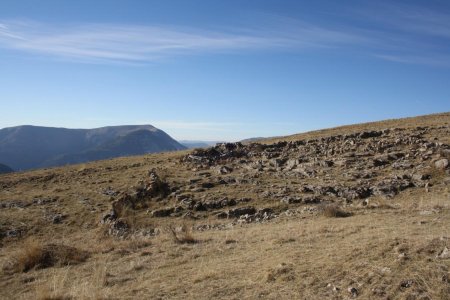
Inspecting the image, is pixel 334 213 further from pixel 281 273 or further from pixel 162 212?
pixel 162 212

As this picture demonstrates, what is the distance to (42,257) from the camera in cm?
1187

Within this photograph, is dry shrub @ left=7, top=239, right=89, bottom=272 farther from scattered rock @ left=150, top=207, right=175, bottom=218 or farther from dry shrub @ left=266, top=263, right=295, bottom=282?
scattered rock @ left=150, top=207, right=175, bottom=218

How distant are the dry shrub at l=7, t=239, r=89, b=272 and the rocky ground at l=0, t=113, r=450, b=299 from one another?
4 centimetres

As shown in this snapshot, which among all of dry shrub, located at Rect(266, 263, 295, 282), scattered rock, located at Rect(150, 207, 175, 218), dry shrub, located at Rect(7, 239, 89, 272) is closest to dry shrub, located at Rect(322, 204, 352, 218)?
dry shrub, located at Rect(266, 263, 295, 282)

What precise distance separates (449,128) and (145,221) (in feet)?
87.5

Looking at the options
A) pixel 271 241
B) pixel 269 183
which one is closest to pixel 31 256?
pixel 271 241

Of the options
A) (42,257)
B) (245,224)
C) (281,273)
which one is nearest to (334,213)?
(245,224)

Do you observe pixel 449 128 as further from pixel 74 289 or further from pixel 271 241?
pixel 74 289

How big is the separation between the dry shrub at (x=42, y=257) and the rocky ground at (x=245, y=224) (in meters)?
0.04

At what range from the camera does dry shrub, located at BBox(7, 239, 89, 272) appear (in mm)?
11609

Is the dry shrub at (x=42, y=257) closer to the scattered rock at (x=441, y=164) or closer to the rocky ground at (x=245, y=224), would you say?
the rocky ground at (x=245, y=224)

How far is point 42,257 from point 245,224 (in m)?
8.25

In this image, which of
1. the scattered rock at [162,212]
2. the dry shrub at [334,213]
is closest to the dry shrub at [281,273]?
the dry shrub at [334,213]

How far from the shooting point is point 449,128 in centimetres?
3309
